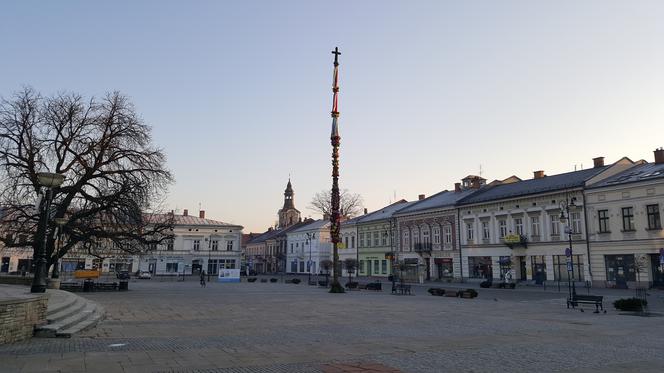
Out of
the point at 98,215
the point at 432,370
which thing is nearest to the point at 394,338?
the point at 432,370

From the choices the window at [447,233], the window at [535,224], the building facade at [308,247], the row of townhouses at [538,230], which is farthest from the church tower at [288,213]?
the window at [535,224]

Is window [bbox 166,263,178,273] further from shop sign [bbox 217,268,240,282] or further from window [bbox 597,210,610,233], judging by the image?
window [bbox 597,210,610,233]

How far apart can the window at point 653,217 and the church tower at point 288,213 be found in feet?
284

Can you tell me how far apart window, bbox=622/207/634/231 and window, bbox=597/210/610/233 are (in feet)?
4.35

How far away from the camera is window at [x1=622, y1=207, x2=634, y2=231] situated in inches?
1495

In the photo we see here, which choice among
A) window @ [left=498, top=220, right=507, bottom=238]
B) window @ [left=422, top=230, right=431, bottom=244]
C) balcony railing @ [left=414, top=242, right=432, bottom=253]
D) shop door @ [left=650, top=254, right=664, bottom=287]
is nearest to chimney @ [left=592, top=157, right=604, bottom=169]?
window @ [left=498, top=220, right=507, bottom=238]

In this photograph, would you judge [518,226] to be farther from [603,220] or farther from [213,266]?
[213,266]

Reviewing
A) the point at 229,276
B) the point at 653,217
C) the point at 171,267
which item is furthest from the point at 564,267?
the point at 171,267

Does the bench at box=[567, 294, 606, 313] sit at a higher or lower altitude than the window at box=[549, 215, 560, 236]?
lower

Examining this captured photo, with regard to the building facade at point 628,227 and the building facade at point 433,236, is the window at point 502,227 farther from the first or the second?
the building facade at point 628,227

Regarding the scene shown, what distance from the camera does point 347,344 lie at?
12.3m

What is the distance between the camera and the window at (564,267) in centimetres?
4144

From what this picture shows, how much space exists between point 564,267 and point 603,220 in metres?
5.22

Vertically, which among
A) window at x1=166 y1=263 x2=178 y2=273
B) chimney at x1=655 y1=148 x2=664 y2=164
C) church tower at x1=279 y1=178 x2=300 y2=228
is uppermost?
church tower at x1=279 y1=178 x2=300 y2=228
